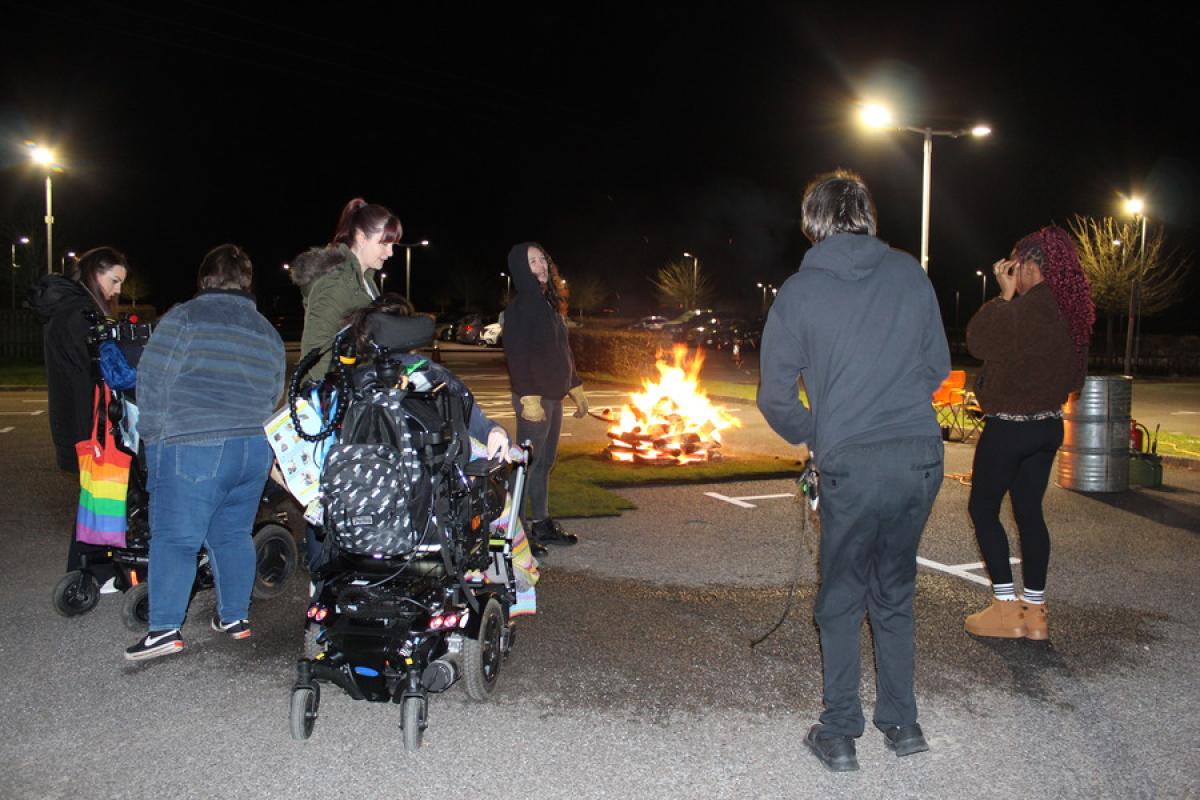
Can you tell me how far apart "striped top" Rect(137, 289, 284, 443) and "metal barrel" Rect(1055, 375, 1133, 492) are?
776 cm

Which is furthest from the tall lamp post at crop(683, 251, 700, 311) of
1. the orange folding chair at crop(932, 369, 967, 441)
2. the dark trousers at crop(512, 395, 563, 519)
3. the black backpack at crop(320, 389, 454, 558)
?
the black backpack at crop(320, 389, 454, 558)

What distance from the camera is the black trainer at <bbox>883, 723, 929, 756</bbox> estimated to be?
3.84 metres

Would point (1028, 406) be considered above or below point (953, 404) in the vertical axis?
above

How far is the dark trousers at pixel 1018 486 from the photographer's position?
17.2 ft

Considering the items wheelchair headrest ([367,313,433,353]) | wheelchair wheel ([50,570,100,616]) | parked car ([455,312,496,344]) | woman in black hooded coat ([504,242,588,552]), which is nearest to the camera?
wheelchair headrest ([367,313,433,353])

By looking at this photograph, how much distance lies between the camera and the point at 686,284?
180ft

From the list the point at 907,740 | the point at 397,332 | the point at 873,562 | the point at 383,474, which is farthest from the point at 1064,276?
the point at 383,474

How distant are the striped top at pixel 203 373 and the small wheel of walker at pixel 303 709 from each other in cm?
152

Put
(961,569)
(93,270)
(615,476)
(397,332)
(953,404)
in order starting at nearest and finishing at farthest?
(397,332) → (93,270) → (961,569) → (615,476) → (953,404)

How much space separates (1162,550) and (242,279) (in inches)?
260

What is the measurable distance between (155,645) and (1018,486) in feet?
14.6

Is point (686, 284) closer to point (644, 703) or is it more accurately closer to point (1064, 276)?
point (1064, 276)

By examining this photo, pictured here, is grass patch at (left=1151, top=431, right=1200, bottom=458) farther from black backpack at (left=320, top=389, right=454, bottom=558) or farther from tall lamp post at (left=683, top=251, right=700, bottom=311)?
tall lamp post at (left=683, top=251, right=700, bottom=311)

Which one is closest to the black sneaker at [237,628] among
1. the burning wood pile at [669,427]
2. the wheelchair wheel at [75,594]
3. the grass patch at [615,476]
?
the wheelchair wheel at [75,594]
